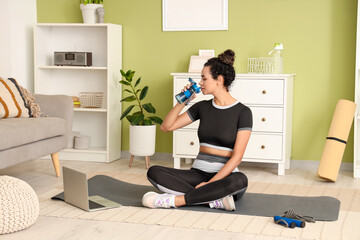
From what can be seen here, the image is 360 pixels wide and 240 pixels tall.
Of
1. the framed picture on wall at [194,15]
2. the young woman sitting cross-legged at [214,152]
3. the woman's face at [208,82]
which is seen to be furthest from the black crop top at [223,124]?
the framed picture on wall at [194,15]

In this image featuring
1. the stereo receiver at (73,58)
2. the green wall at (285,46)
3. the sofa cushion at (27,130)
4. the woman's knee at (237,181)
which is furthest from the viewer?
the stereo receiver at (73,58)

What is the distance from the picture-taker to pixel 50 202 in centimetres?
318

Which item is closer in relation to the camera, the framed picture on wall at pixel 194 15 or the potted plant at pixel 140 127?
the potted plant at pixel 140 127

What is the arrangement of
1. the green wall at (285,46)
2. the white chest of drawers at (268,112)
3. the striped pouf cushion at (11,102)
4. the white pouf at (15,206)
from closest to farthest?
the white pouf at (15,206) → the striped pouf cushion at (11,102) → the white chest of drawers at (268,112) → the green wall at (285,46)

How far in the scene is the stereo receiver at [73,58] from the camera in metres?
4.73

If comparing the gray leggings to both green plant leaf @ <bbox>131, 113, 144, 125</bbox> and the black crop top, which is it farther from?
green plant leaf @ <bbox>131, 113, 144, 125</bbox>

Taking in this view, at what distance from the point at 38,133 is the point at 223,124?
135 centimetres

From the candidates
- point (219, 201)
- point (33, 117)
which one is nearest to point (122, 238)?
point (219, 201)

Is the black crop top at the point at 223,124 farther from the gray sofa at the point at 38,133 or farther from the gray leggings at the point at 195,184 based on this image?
the gray sofa at the point at 38,133

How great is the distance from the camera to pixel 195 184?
10.3 feet

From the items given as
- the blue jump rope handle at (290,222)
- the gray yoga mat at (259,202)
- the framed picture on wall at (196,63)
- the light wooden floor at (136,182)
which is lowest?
the light wooden floor at (136,182)

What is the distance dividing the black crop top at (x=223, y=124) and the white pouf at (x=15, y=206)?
1081 millimetres

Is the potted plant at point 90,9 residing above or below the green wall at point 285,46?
above

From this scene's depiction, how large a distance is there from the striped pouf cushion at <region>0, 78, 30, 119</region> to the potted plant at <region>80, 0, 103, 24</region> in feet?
3.50
